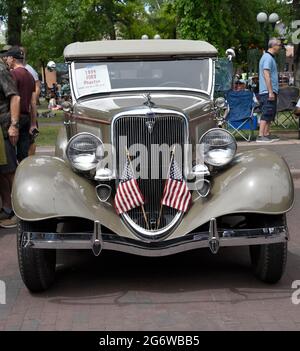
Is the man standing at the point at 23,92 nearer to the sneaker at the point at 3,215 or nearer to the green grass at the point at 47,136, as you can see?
the sneaker at the point at 3,215

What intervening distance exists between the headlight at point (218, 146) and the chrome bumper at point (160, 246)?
0.69m

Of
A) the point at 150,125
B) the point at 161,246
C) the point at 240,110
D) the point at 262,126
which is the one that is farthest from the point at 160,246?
the point at 240,110

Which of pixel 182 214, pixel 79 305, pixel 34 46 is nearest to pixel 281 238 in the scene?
pixel 182 214

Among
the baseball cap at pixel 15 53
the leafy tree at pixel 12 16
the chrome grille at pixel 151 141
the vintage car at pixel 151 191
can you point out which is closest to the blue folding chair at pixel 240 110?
the baseball cap at pixel 15 53

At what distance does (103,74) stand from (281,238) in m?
2.62

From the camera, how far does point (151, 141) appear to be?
536cm

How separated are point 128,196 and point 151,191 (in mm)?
248

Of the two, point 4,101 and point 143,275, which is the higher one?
point 4,101

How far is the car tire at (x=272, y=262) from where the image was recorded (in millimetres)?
5094

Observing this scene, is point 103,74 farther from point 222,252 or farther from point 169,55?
point 222,252

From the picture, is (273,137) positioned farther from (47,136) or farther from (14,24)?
(14,24)

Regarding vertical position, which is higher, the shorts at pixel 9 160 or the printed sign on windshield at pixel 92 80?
the printed sign on windshield at pixel 92 80

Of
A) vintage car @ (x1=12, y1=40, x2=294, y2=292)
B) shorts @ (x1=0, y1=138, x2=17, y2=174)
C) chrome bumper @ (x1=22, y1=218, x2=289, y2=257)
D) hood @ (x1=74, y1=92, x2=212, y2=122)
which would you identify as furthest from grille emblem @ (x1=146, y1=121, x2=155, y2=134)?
shorts @ (x1=0, y1=138, x2=17, y2=174)

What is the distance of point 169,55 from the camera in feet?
21.7
